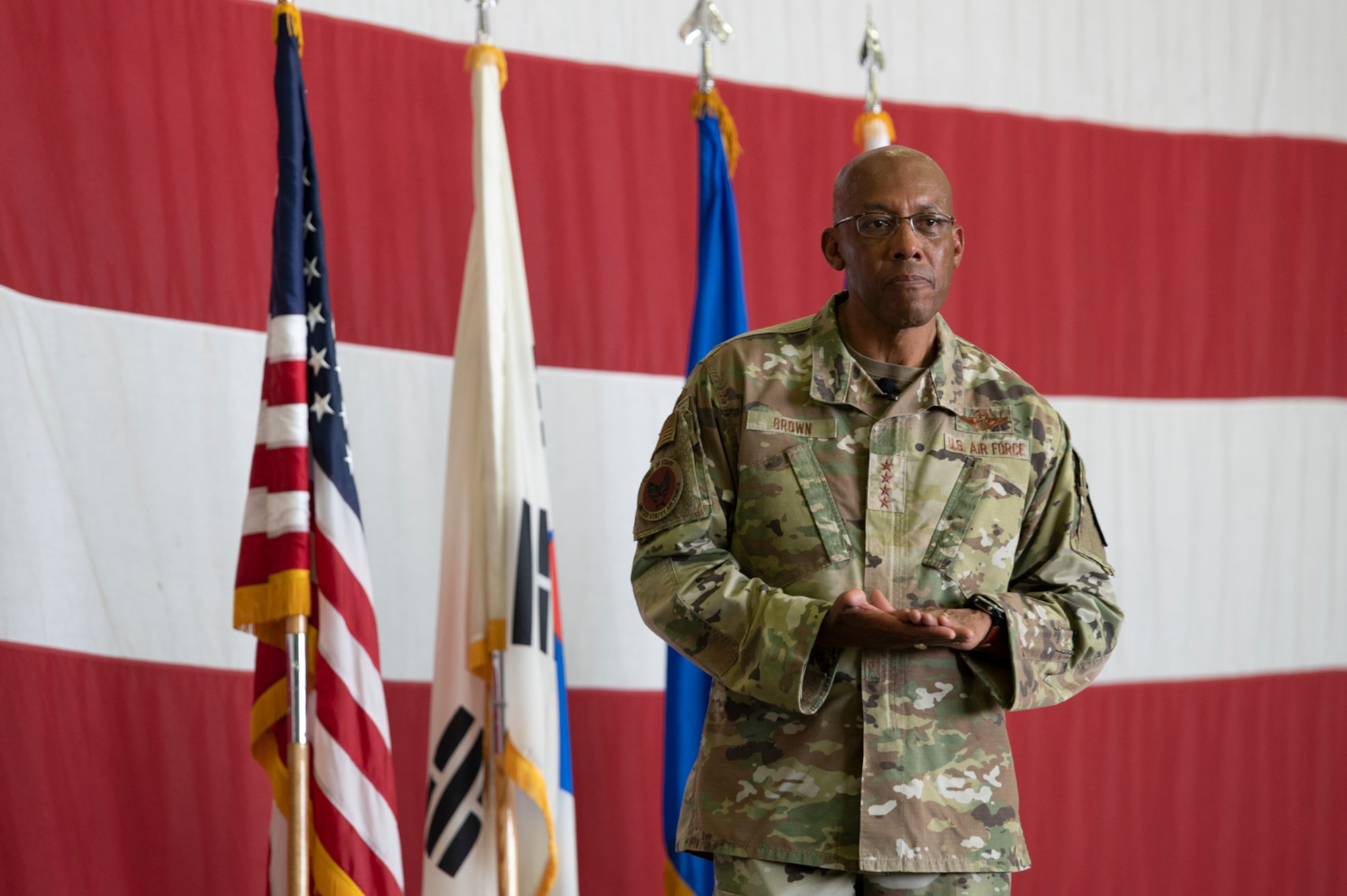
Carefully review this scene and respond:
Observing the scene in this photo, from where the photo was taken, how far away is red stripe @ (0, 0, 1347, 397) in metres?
2.28

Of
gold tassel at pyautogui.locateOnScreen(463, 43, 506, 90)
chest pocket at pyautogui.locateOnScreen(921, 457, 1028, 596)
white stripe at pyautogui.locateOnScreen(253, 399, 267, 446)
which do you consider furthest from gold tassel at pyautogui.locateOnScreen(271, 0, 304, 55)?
chest pocket at pyautogui.locateOnScreen(921, 457, 1028, 596)

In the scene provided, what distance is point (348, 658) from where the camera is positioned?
2.02 meters

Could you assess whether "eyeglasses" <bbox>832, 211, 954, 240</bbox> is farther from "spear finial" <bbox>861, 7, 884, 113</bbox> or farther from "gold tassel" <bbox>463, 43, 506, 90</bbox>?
"spear finial" <bbox>861, 7, 884, 113</bbox>

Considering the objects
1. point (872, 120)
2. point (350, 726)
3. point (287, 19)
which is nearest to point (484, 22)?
point (287, 19)

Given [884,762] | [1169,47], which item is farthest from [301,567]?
[1169,47]

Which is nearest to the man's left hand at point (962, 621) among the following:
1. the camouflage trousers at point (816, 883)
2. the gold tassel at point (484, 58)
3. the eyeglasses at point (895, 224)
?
the camouflage trousers at point (816, 883)

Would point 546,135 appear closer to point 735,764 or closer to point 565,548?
point 565,548

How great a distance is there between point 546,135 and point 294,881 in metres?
1.55

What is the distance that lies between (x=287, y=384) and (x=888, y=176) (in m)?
1.01

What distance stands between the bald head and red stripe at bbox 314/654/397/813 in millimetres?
1082

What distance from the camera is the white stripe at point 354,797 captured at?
78.6 inches

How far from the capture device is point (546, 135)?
2.71m

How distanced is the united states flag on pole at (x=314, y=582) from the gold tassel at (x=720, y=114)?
A: 766 millimetres

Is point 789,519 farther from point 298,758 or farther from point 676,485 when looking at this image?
point 298,758
